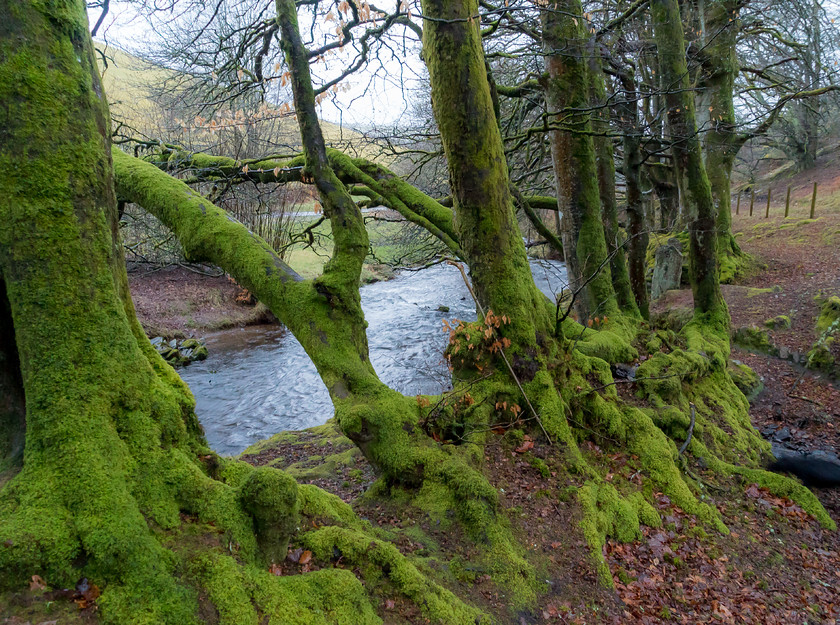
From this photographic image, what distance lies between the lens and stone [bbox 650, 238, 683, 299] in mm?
11844

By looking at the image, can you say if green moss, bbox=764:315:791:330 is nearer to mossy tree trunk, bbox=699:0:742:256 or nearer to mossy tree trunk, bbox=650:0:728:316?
mossy tree trunk, bbox=699:0:742:256

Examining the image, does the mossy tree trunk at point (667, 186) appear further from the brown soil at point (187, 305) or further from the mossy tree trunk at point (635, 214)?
the brown soil at point (187, 305)

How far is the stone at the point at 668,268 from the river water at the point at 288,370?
2.43 metres

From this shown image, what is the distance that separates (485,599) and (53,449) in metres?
2.59

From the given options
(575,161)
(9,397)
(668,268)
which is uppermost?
(575,161)

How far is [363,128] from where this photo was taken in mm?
7336

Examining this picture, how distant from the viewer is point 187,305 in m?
16.9

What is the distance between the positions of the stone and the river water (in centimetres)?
243

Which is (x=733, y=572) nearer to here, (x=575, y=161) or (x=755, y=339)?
(x=575, y=161)

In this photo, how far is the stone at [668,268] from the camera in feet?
38.9

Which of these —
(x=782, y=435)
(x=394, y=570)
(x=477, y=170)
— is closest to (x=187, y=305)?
(x=477, y=170)

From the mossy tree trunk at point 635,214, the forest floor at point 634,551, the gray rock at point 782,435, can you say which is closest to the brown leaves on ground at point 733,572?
the forest floor at point 634,551

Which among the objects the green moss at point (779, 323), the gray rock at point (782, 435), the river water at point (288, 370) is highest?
the green moss at point (779, 323)

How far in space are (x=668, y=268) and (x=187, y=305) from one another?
50.3 feet
